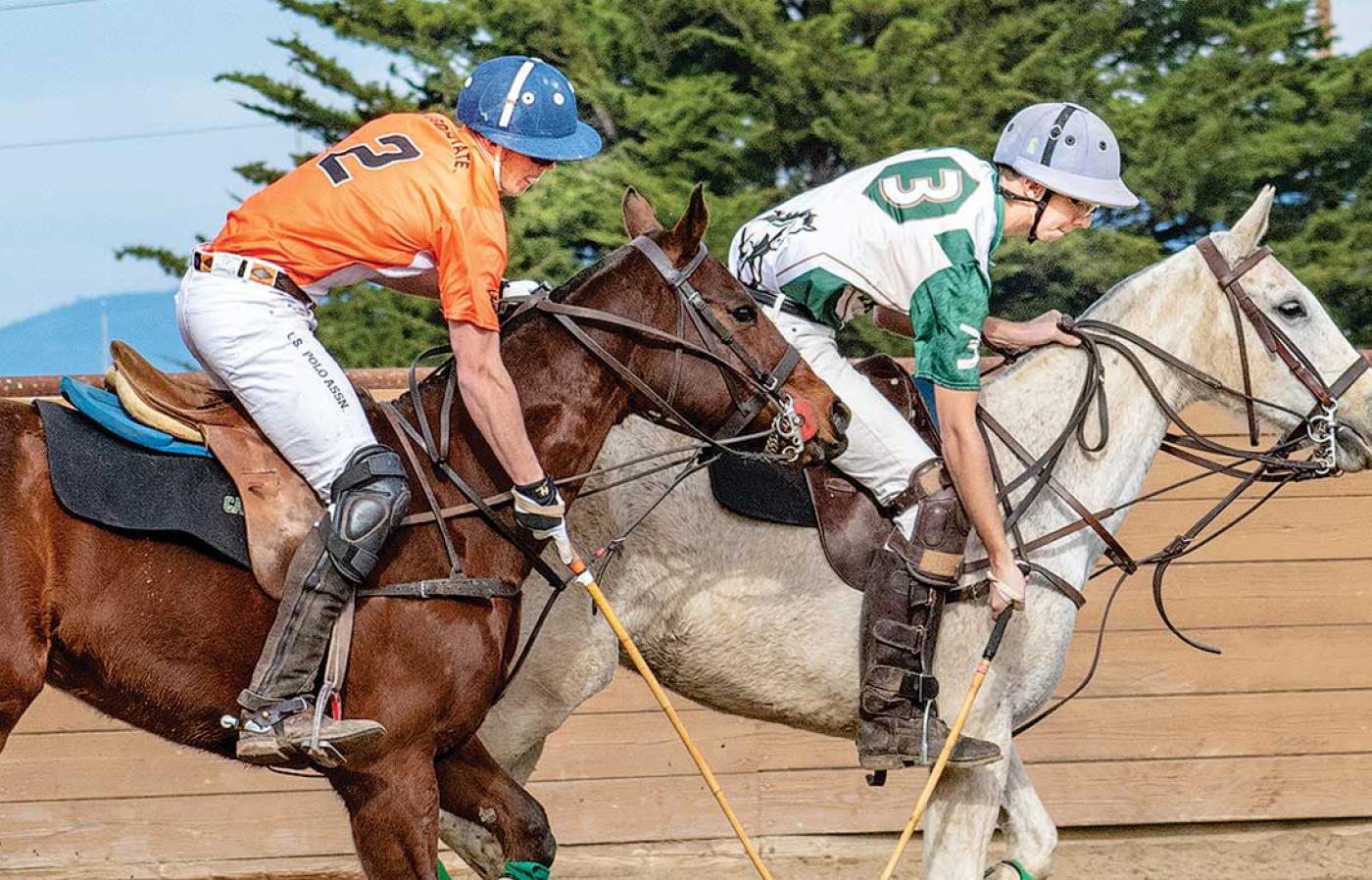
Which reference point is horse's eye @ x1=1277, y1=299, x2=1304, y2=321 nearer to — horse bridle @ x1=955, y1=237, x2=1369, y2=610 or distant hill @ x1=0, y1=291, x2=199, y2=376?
horse bridle @ x1=955, y1=237, x2=1369, y2=610

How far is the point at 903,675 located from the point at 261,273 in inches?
78.6

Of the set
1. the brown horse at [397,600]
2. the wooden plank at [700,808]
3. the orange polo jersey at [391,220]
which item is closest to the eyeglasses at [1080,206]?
the brown horse at [397,600]

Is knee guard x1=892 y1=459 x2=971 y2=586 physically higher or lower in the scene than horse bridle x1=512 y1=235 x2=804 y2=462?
lower

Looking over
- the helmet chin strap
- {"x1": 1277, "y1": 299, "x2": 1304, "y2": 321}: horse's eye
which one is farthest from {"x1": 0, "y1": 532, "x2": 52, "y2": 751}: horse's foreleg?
{"x1": 1277, "y1": 299, "x2": 1304, "y2": 321}: horse's eye

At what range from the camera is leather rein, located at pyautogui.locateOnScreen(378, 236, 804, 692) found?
12.8ft

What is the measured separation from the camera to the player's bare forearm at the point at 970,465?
4.13m

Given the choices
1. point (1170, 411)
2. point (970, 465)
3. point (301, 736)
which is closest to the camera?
point (301, 736)

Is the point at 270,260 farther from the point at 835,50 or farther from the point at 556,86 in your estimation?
the point at 835,50

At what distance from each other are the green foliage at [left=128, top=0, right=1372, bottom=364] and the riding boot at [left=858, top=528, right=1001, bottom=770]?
18.3 ft

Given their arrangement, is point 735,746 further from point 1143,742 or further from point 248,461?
point 248,461

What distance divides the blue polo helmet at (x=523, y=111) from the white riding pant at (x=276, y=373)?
2.09ft

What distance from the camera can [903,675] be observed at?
439cm

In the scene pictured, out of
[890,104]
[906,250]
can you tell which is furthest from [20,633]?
[890,104]

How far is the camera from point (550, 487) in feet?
12.3
